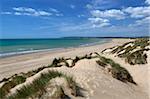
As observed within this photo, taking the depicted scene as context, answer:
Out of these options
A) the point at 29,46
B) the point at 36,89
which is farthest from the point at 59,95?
the point at 29,46

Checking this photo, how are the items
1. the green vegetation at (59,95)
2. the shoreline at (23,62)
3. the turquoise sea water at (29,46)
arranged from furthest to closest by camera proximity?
the turquoise sea water at (29,46) → the shoreline at (23,62) → the green vegetation at (59,95)

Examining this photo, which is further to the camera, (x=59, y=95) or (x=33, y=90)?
(x=33, y=90)

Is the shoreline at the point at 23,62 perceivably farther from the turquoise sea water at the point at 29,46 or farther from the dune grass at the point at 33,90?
the dune grass at the point at 33,90

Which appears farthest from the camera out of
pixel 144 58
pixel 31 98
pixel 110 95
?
pixel 144 58

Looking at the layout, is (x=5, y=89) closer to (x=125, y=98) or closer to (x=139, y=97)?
(x=125, y=98)

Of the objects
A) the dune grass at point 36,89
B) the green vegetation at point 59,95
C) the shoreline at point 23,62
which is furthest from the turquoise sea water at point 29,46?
the green vegetation at point 59,95

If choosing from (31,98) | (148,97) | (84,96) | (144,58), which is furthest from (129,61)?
(31,98)

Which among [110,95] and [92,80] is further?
[92,80]

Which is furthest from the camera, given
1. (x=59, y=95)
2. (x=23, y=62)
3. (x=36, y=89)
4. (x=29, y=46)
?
(x=29, y=46)

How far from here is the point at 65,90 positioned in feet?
19.0

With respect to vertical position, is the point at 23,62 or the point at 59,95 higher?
the point at 59,95

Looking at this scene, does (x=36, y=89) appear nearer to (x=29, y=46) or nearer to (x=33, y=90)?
(x=33, y=90)

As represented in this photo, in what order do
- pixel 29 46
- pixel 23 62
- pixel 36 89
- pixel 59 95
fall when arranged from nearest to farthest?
1. pixel 59 95
2. pixel 36 89
3. pixel 23 62
4. pixel 29 46

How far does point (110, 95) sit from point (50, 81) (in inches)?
62.0
